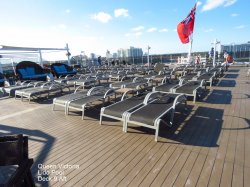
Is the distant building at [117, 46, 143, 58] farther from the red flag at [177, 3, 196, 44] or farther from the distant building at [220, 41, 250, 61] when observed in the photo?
the red flag at [177, 3, 196, 44]

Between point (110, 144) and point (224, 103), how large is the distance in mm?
4132

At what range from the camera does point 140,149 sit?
3.29 m

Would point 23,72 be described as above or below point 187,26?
below

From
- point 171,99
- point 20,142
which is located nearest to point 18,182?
point 20,142

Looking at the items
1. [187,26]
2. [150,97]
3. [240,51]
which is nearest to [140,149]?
[150,97]

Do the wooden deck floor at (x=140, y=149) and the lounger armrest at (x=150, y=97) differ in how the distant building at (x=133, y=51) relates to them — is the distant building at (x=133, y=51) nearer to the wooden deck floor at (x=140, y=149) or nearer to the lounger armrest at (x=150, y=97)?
the lounger armrest at (x=150, y=97)

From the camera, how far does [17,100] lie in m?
7.28

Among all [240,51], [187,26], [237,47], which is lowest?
[240,51]

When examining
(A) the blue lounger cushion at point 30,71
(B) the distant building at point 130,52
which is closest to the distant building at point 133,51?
(B) the distant building at point 130,52

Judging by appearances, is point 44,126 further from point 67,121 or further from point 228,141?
point 228,141

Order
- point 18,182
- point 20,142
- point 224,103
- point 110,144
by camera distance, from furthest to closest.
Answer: point 224,103 → point 110,144 → point 20,142 → point 18,182

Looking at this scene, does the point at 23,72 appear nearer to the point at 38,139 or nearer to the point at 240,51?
the point at 38,139

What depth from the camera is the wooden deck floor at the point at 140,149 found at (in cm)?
253

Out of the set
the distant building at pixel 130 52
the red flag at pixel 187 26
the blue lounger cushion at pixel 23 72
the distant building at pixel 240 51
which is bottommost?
the blue lounger cushion at pixel 23 72
